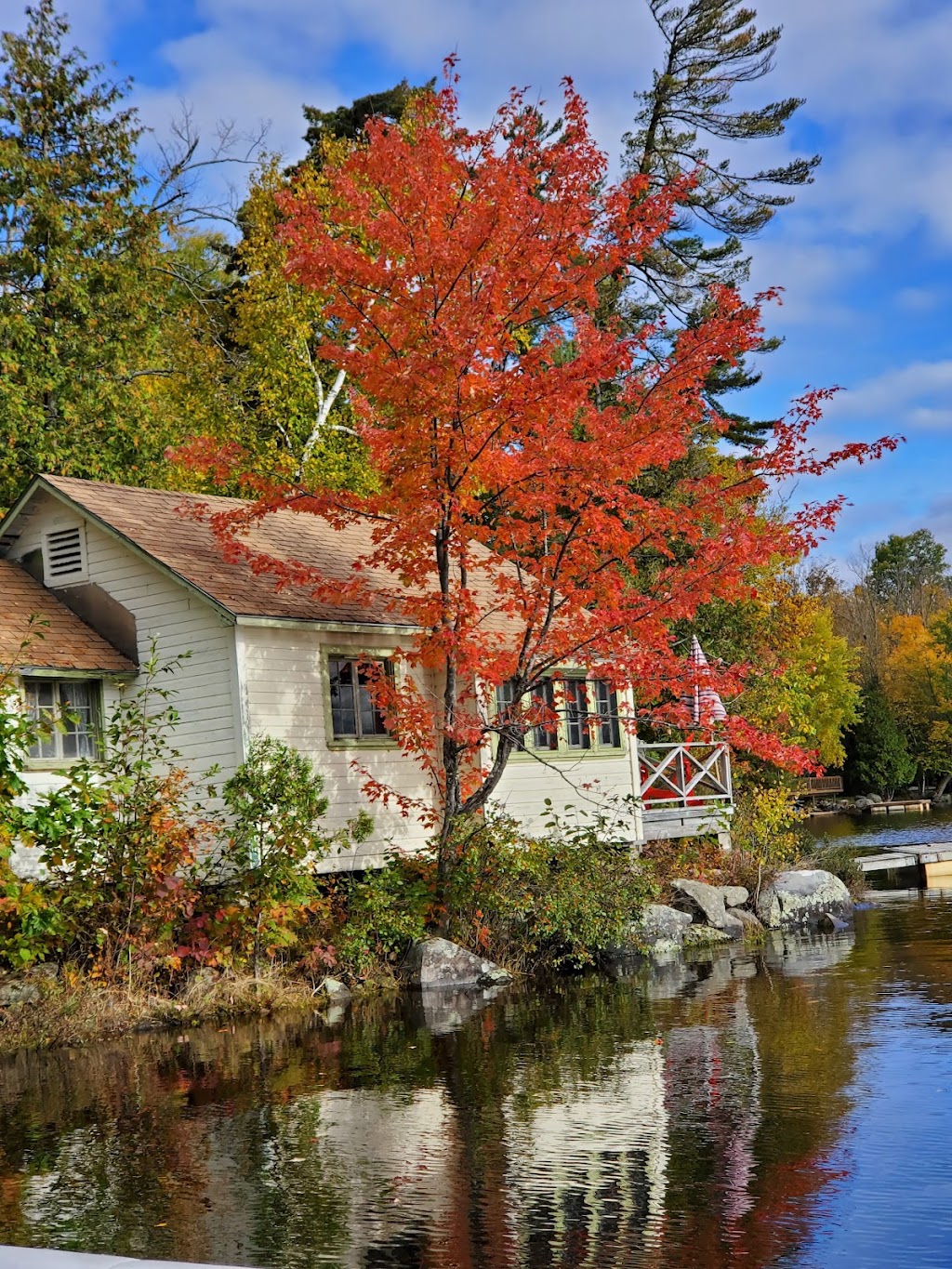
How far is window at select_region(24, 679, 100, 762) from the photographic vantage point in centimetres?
1750

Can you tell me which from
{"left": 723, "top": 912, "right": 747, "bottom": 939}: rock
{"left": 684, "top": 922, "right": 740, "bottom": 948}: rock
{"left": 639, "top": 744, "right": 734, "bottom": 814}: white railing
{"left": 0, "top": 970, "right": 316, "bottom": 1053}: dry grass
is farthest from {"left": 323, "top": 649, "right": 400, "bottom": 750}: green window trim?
{"left": 723, "top": 912, "right": 747, "bottom": 939}: rock

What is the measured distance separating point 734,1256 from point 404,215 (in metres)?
12.7

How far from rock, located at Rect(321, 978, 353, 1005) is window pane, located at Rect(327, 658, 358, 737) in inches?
142

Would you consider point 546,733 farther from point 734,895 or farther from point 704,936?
point 734,895

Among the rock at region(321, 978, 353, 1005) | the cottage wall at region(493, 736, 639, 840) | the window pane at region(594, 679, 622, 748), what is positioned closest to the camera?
the rock at region(321, 978, 353, 1005)

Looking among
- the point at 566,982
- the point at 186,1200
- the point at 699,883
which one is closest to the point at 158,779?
the point at 566,982

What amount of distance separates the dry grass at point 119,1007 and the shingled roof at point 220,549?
15.3 ft

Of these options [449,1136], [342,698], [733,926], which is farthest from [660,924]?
[449,1136]

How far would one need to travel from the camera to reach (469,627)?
1703 cm

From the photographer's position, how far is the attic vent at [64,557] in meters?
19.4

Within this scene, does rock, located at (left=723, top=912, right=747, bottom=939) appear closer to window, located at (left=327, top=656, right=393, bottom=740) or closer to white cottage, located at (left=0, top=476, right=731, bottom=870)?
white cottage, located at (left=0, top=476, right=731, bottom=870)

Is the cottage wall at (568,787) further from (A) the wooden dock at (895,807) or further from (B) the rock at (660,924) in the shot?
(A) the wooden dock at (895,807)

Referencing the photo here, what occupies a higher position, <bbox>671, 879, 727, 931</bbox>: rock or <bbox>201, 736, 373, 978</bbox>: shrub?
<bbox>201, 736, 373, 978</bbox>: shrub

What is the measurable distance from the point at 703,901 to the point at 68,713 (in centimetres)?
1024
